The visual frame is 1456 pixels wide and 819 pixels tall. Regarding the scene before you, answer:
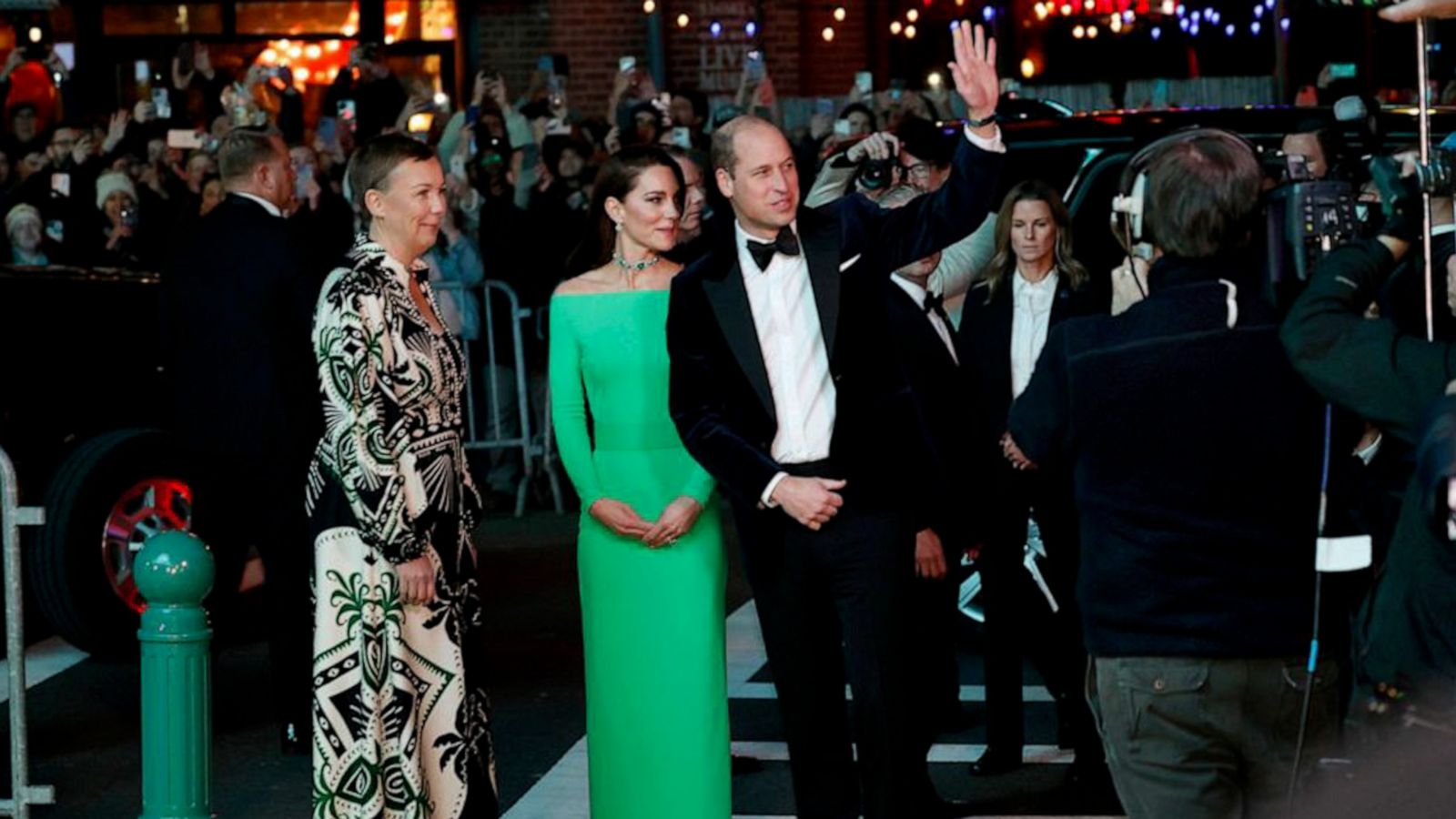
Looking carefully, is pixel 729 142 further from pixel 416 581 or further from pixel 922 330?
pixel 416 581

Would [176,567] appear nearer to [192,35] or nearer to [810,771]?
[810,771]

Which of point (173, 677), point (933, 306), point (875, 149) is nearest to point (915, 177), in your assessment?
point (875, 149)

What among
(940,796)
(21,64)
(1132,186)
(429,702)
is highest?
(21,64)

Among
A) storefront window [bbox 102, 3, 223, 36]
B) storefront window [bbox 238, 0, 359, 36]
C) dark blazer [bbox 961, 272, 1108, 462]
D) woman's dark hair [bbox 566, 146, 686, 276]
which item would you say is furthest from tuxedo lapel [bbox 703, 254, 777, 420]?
storefront window [bbox 102, 3, 223, 36]

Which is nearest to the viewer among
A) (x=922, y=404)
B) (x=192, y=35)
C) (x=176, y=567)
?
(x=176, y=567)

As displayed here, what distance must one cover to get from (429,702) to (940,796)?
194 cm

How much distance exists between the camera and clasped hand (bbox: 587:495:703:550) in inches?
276

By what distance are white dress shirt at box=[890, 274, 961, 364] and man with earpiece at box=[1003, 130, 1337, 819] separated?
2.83 meters

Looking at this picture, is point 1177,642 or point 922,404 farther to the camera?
point 922,404

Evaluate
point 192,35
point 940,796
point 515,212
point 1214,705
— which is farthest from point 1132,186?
point 192,35

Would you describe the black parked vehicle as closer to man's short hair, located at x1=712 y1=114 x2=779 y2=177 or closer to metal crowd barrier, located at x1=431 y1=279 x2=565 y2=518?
metal crowd barrier, located at x1=431 y1=279 x2=565 y2=518

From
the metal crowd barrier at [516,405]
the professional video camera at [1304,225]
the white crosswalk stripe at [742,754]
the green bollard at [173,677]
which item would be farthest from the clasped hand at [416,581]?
the metal crowd barrier at [516,405]

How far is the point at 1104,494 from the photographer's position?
501 cm

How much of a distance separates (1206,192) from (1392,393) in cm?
58
